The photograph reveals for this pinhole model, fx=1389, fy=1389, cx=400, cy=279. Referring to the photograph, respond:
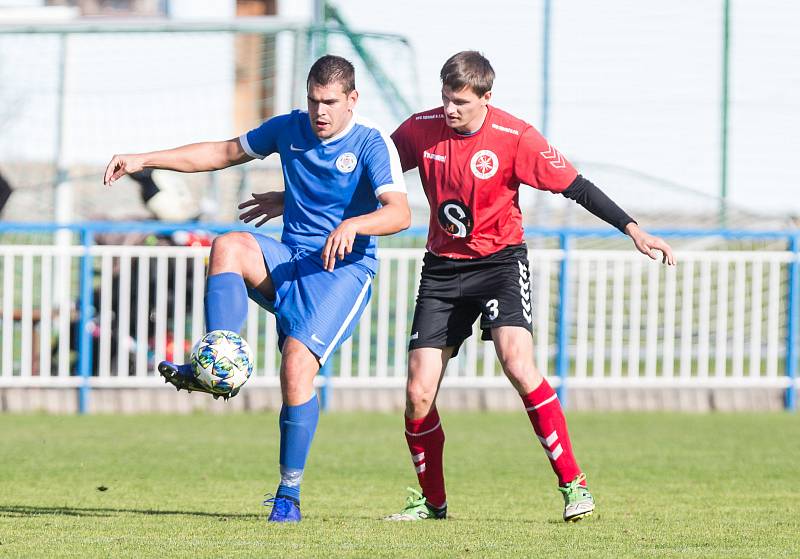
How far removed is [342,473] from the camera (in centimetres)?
820

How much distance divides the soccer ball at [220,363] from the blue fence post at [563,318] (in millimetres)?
6520

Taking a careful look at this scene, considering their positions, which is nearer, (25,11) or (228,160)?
(228,160)

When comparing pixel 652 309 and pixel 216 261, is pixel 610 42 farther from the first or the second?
pixel 216 261

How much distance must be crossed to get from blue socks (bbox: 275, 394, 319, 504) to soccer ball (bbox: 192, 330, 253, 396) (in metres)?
0.44

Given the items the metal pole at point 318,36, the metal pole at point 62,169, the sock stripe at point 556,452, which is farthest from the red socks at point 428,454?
the metal pole at point 62,169

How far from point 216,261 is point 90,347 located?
581 centimetres

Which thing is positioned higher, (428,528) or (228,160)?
(228,160)

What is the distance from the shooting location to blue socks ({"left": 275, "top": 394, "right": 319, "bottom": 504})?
6.01 meters

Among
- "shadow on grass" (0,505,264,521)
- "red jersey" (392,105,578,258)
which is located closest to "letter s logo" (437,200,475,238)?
"red jersey" (392,105,578,258)

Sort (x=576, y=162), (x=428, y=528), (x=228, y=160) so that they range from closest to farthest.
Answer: (x=428, y=528)
(x=228, y=160)
(x=576, y=162)

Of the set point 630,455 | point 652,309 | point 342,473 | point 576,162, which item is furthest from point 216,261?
point 576,162

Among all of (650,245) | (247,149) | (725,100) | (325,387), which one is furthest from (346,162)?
(725,100)

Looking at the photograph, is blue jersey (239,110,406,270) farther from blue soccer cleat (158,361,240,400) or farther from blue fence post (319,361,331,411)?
blue fence post (319,361,331,411)

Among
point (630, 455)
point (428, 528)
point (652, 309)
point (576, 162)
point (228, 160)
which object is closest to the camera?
point (428, 528)
